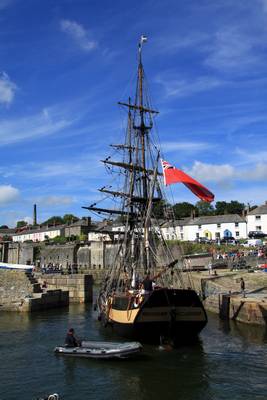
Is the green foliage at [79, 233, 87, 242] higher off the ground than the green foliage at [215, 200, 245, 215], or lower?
lower

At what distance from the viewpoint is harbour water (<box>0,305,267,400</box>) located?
16.7m

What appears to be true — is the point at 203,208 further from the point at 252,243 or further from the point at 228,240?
the point at 252,243

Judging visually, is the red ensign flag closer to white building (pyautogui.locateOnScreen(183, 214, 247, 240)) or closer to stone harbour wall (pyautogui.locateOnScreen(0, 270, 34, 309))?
stone harbour wall (pyautogui.locateOnScreen(0, 270, 34, 309))

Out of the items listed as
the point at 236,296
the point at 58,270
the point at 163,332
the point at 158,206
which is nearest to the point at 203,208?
the point at 58,270

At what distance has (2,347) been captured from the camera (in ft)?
79.0

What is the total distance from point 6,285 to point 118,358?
→ 2145cm

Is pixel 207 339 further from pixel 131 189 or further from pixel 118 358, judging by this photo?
pixel 131 189

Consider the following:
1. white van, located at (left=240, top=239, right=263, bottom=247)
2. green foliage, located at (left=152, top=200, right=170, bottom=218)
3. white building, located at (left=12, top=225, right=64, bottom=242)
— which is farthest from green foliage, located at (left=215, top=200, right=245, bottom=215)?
green foliage, located at (left=152, top=200, right=170, bottom=218)

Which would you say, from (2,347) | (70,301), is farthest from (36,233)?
(2,347)

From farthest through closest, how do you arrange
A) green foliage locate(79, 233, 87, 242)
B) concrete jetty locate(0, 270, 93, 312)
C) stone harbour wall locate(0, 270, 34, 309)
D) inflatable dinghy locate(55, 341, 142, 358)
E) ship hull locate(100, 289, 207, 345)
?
1. green foliage locate(79, 233, 87, 242)
2. stone harbour wall locate(0, 270, 34, 309)
3. concrete jetty locate(0, 270, 93, 312)
4. ship hull locate(100, 289, 207, 345)
5. inflatable dinghy locate(55, 341, 142, 358)

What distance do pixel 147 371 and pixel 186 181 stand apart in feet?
40.4

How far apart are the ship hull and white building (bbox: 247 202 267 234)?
201 ft

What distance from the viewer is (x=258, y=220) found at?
8288 cm

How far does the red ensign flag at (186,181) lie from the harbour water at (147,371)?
833cm
